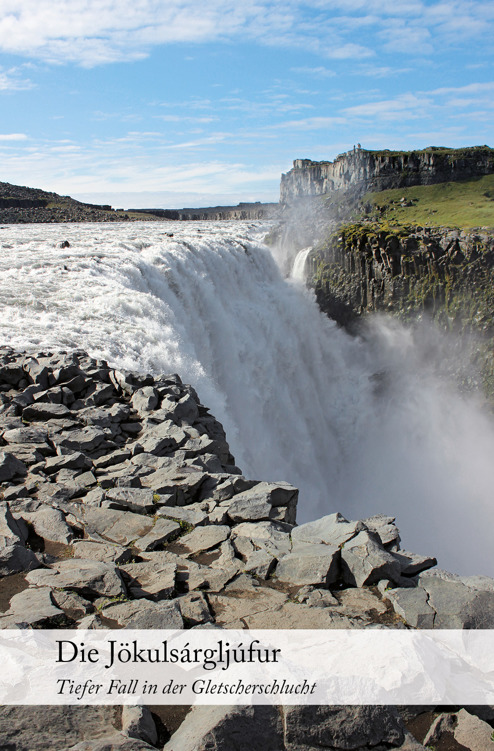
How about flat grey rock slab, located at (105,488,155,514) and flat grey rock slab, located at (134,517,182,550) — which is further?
flat grey rock slab, located at (105,488,155,514)

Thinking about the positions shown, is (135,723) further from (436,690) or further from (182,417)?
(182,417)

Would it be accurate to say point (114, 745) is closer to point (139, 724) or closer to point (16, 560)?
point (139, 724)

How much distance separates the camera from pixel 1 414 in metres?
11.5

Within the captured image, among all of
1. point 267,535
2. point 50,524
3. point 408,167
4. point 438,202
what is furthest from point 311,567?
point 408,167

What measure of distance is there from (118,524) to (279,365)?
75.5 ft

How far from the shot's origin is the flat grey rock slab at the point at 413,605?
6000 mm

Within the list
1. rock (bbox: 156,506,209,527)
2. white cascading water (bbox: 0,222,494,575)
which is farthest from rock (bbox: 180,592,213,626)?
white cascading water (bbox: 0,222,494,575)

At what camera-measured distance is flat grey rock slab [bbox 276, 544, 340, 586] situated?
22.4ft

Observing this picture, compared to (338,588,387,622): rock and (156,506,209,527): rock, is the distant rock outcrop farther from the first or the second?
(338,588,387,622): rock

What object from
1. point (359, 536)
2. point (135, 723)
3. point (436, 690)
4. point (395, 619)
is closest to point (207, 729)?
point (135, 723)

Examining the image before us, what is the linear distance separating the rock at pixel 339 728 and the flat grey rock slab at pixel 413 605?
1.51 m

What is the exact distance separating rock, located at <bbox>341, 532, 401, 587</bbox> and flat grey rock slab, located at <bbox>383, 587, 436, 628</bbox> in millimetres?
264

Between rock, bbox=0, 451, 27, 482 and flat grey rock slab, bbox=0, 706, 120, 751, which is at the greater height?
rock, bbox=0, 451, 27, 482

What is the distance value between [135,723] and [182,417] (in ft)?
28.0
